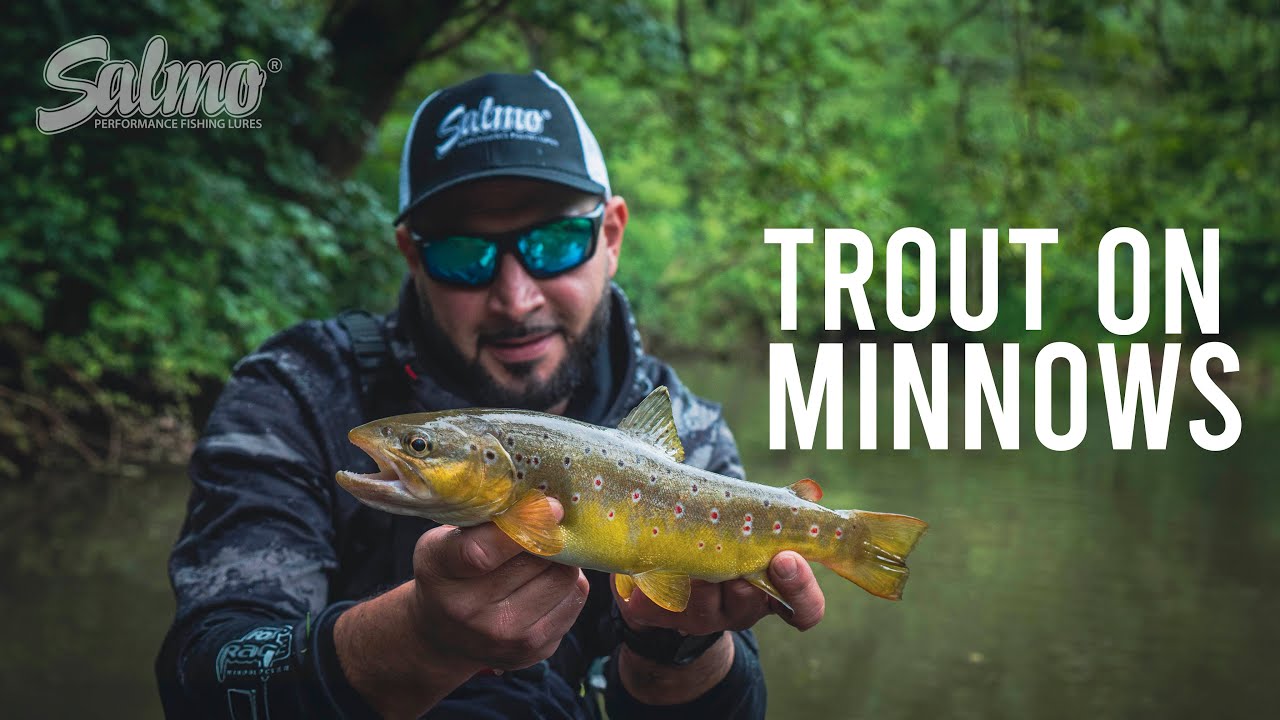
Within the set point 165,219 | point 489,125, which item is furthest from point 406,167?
point 165,219

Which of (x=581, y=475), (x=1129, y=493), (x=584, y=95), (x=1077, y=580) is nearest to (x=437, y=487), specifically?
(x=581, y=475)

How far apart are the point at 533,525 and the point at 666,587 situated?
351mm

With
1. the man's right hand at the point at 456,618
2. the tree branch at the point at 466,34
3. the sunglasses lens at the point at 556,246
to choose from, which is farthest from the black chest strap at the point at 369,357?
the tree branch at the point at 466,34

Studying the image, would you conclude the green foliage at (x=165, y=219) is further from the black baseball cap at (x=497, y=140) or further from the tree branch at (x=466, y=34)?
the black baseball cap at (x=497, y=140)

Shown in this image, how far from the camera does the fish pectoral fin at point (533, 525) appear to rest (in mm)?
1731

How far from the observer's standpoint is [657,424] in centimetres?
206

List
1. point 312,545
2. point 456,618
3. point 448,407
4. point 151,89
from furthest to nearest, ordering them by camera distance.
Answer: point 151,89, point 448,407, point 312,545, point 456,618

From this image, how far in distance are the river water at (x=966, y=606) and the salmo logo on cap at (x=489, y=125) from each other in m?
3.84

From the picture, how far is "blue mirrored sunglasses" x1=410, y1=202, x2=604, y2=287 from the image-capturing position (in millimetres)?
2854

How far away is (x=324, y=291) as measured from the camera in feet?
25.7

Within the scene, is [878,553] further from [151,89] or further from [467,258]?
[151,89]

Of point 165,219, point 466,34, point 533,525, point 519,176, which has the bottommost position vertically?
point 533,525

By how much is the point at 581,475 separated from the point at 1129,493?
40.1ft

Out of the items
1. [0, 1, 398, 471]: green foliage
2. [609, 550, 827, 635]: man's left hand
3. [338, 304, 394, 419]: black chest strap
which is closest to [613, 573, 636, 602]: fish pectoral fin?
[609, 550, 827, 635]: man's left hand
